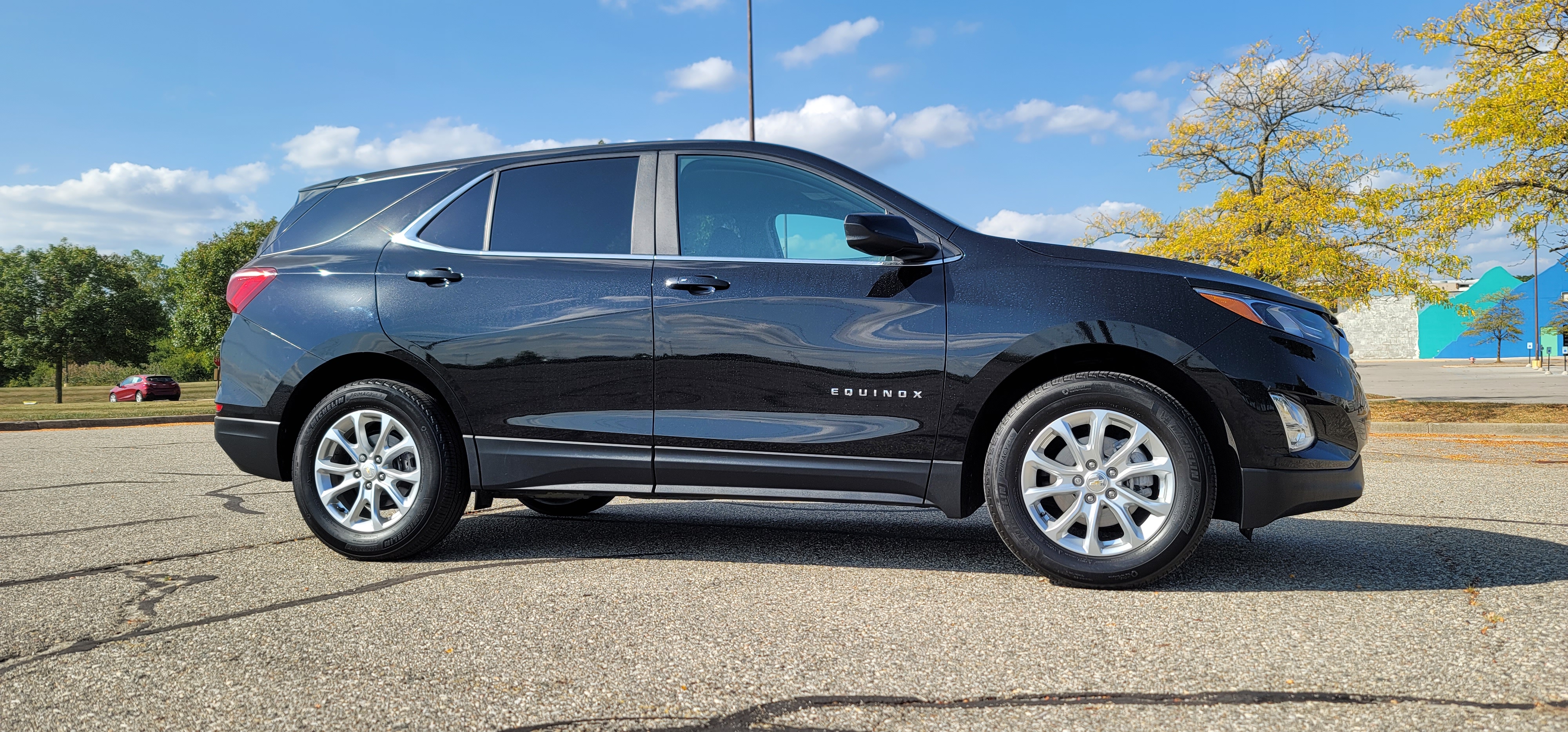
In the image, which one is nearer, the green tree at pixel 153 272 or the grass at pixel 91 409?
the grass at pixel 91 409

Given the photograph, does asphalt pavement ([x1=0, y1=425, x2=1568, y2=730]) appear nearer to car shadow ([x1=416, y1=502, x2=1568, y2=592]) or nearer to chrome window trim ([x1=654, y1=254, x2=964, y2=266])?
car shadow ([x1=416, y1=502, x2=1568, y2=592])

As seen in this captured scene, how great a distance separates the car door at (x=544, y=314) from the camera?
3.80 meters

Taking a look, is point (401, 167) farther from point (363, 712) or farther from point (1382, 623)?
point (1382, 623)

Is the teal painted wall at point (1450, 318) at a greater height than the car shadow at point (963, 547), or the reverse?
the teal painted wall at point (1450, 318)

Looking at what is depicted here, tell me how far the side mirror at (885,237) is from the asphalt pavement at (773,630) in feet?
4.07

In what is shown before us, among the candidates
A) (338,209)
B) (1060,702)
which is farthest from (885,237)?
(338,209)

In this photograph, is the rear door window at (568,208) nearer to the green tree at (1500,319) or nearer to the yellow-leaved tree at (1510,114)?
the yellow-leaved tree at (1510,114)

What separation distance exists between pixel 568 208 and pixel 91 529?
3.20 metres

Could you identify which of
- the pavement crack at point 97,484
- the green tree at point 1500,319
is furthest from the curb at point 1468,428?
the green tree at point 1500,319

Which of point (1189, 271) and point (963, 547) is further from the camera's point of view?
point (963, 547)

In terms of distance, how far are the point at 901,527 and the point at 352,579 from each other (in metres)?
2.52

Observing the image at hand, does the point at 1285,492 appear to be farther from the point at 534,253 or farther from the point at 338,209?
the point at 338,209

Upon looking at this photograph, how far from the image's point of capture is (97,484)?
7.02 meters

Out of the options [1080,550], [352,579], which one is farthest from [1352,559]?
[352,579]
